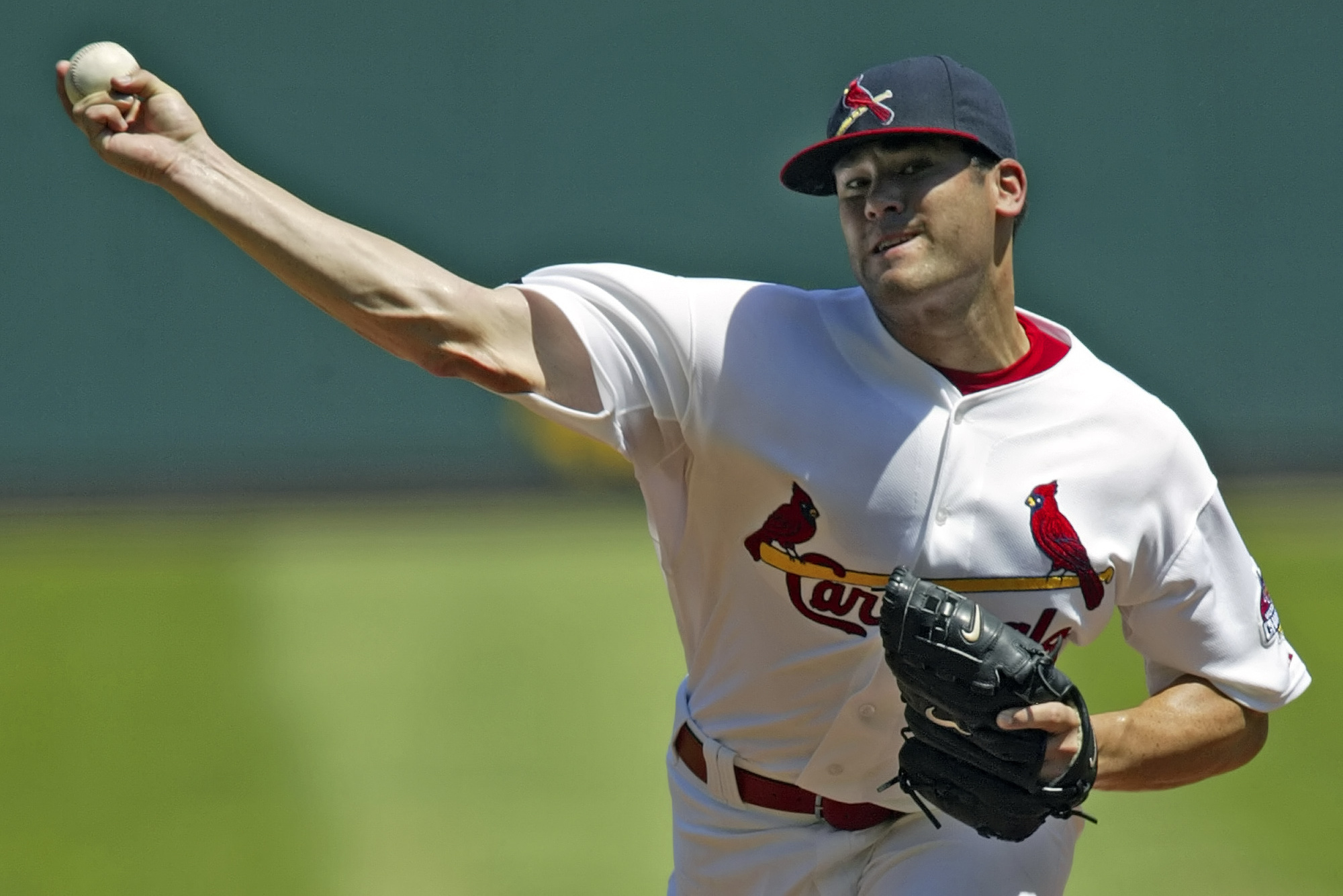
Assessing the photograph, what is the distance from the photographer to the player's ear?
9.96 feet

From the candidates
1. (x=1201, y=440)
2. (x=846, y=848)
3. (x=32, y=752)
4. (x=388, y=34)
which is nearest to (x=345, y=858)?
(x=32, y=752)

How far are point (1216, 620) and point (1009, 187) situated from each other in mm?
918

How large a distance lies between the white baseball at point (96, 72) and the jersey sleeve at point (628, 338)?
0.71 metres

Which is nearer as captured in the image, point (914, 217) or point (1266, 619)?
point (914, 217)

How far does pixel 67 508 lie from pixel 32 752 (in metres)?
2.52

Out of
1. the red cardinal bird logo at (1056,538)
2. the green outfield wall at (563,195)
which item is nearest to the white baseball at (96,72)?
the red cardinal bird logo at (1056,538)

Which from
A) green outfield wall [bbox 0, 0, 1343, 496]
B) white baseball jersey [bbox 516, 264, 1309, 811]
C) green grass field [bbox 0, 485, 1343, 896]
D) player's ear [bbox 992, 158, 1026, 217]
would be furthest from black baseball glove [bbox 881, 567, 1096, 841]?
green outfield wall [bbox 0, 0, 1343, 496]

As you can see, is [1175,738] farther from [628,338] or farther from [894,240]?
[628,338]

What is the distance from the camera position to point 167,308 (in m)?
8.13

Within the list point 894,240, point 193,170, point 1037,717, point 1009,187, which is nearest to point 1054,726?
point 1037,717

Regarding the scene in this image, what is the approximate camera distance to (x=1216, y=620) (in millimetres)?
2982

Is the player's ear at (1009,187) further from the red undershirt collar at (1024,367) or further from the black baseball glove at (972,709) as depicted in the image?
the black baseball glove at (972,709)

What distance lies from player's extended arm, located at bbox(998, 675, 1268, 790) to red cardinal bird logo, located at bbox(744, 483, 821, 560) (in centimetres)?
64

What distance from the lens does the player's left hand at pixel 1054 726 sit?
262 cm
